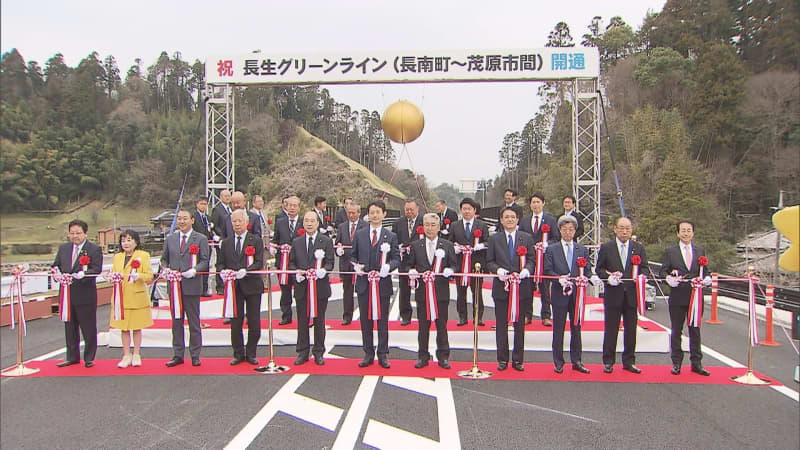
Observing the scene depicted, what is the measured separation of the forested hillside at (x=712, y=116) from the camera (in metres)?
24.8

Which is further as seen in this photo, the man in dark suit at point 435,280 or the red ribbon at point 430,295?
the man in dark suit at point 435,280

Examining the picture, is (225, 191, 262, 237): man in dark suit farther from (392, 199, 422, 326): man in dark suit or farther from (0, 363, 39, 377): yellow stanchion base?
(0, 363, 39, 377): yellow stanchion base

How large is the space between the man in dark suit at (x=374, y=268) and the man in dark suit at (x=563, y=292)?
67.2 inches

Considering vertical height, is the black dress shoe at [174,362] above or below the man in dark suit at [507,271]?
below

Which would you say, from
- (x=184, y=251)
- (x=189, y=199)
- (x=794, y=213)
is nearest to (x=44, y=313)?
(x=184, y=251)

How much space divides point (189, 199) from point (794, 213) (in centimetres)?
4761

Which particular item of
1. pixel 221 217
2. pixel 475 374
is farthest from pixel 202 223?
pixel 475 374

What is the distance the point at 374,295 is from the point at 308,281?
73 cm

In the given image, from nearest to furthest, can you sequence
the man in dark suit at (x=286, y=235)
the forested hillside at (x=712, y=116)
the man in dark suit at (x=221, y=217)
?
the man in dark suit at (x=286, y=235) < the man in dark suit at (x=221, y=217) < the forested hillside at (x=712, y=116)

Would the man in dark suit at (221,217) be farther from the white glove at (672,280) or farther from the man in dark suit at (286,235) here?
the white glove at (672,280)

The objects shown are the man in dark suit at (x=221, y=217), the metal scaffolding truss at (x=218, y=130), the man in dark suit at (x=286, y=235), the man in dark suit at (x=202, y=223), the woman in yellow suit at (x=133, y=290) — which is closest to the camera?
the woman in yellow suit at (x=133, y=290)

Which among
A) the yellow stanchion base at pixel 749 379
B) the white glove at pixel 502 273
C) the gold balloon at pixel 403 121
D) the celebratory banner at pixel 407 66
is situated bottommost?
the yellow stanchion base at pixel 749 379

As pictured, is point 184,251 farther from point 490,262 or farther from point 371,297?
point 490,262

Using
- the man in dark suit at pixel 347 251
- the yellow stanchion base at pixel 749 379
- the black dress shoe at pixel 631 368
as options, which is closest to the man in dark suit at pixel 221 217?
the man in dark suit at pixel 347 251
